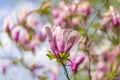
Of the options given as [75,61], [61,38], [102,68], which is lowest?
[102,68]

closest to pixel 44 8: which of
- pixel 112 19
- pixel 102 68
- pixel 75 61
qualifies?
pixel 112 19

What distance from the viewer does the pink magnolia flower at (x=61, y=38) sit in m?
1.47

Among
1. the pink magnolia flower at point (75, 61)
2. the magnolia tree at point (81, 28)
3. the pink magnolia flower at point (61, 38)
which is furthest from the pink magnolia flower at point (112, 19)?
the pink magnolia flower at point (61, 38)

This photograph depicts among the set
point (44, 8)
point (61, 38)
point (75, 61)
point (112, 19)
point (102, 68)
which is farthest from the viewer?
point (102, 68)

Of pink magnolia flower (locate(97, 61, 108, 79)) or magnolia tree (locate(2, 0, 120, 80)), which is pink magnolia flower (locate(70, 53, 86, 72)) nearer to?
magnolia tree (locate(2, 0, 120, 80))

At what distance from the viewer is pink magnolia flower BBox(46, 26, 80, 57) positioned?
1468 mm

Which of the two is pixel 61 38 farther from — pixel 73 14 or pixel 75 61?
pixel 73 14

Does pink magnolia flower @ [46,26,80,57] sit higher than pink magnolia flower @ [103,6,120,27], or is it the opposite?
pink magnolia flower @ [46,26,80,57]

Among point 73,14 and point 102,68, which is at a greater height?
point 73,14

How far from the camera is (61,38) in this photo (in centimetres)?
149

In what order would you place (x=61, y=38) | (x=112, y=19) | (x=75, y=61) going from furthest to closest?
(x=112, y=19) → (x=75, y=61) → (x=61, y=38)

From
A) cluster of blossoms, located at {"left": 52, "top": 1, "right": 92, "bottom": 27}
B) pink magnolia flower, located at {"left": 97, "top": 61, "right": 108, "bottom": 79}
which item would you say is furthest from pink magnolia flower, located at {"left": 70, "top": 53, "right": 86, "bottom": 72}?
pink magnolia flower, located at {"left": 97, "top": 61, "right": 108, "bottom": 79}

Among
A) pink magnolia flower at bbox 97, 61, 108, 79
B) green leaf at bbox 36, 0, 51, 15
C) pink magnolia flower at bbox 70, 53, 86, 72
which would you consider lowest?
pink magnolia flower at bbox 97, 61, 108, 79

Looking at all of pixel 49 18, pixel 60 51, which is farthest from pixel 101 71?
pixel 60 51
